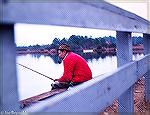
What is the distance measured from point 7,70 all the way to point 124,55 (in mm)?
1784

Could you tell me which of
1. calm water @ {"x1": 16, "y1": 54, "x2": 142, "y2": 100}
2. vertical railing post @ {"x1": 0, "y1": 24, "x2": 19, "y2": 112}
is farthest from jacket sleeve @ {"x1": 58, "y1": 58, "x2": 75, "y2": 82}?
vertical railing post @ {"x1": 0, "y1": 24, "x2": 19, "y2": 112}

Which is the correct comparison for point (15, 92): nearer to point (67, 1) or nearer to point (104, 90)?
point (67, 1)

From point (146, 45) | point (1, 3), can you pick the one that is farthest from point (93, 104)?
point (146, 45)

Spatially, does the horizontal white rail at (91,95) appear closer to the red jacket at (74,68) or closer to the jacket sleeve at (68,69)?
the red jacket at (74,68)

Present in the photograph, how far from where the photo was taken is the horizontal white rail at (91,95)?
1131 millimetres

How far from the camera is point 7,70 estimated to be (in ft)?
2.99

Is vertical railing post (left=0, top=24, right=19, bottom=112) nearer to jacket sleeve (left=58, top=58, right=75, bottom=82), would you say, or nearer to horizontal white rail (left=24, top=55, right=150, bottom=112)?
horizontal white rail (left=24, top=55, right=150, bottom=112)

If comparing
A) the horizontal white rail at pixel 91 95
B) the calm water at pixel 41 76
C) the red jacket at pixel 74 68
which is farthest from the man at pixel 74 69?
the horizontal white rail at pixel 91 95

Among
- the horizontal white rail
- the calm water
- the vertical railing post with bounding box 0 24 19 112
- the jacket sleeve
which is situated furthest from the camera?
the jacket sleeve

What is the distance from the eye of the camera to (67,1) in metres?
1.16

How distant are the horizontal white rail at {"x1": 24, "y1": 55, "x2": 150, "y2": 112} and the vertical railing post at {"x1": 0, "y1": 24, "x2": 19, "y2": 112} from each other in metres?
0.12

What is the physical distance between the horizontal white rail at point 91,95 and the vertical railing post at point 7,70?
124mm

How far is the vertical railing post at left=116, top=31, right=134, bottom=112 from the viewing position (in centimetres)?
252

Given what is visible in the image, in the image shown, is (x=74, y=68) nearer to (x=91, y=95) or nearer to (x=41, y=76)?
(x=91, y=95)
